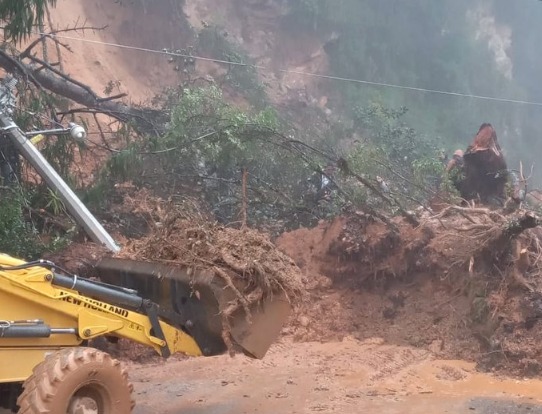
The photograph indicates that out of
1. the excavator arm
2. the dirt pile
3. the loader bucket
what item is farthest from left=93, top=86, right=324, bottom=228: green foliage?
the excavator arm

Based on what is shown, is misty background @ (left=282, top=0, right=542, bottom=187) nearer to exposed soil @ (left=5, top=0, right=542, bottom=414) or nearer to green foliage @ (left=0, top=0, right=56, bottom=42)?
exposed soil @ (left=5, top=0, right=542, bottom=414)

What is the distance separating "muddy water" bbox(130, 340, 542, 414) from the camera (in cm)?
606

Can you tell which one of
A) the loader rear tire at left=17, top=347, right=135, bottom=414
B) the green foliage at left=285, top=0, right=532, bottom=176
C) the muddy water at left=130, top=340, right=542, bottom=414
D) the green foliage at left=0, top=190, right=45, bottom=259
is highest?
the green foliage at left=285, top=0, right=532, bottom=176

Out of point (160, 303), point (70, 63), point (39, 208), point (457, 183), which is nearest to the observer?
point (160, 303)

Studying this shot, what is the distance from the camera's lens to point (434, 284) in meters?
9.02

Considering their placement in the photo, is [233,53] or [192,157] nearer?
[192,157]

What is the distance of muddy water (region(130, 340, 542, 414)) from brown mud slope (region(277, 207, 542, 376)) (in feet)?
1.32

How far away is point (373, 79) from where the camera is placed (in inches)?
1159

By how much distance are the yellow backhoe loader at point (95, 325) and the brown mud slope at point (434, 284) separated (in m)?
3.51

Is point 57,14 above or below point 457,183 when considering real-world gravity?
above

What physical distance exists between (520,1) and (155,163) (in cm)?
3082

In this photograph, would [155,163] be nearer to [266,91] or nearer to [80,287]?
[80,287]

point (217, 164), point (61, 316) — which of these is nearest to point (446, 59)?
point (217, 164)

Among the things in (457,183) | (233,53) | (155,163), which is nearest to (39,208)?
(155,163)
